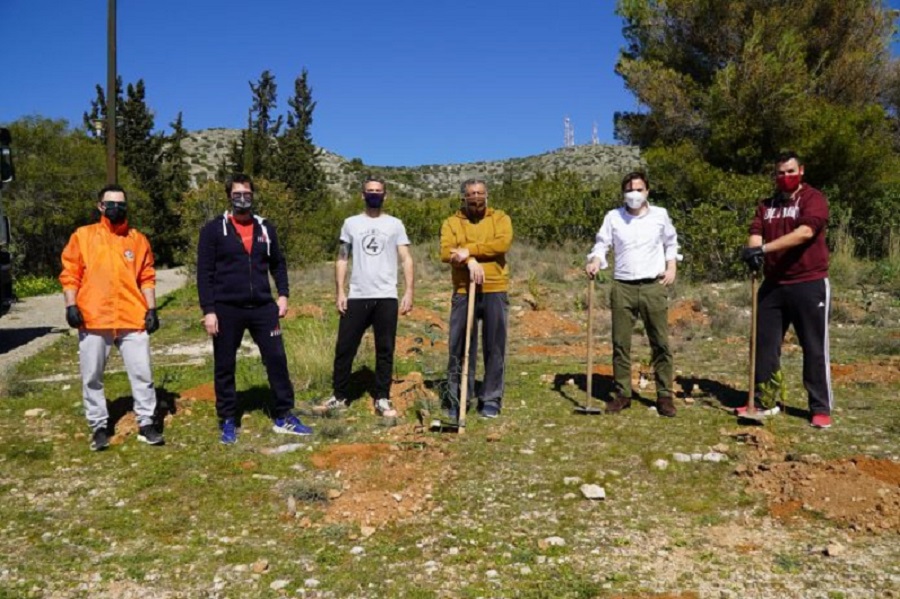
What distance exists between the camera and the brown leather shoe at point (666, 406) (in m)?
5.22

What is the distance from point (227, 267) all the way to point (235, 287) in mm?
149

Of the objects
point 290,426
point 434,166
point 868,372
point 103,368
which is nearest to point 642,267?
point 868,372

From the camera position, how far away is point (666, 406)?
17.2 ft

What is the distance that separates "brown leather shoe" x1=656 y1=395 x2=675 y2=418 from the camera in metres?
5.22

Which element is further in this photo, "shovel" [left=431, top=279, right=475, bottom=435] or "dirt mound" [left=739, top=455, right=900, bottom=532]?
"shovel" [left=431, top=279, right=475, bottom=435]

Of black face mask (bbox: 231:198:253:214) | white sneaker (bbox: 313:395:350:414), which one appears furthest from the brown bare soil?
black face mask (bbox: 231:198:253:214)

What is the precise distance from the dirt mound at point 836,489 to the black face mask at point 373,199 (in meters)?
3.10

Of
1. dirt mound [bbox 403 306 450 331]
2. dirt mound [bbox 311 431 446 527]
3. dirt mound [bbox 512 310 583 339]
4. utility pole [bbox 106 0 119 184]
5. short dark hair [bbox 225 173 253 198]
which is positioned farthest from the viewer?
utility pole [bbox 106 0 119 184]

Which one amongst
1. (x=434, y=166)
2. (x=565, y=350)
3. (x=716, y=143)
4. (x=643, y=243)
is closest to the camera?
(x=643, y=243)

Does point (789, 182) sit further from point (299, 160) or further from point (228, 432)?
point (299, 160)

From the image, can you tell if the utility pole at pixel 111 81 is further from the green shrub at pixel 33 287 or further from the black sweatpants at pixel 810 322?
the black sweatpants at pixel 810 322

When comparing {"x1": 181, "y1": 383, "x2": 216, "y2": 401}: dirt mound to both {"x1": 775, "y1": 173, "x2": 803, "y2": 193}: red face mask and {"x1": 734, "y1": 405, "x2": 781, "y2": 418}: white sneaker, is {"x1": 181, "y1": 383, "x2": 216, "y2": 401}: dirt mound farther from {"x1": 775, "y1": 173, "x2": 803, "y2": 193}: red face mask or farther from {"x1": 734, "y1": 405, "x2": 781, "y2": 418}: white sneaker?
{"x1": 775, "y1": 173, "x2": 803, "y2": 193}: red face mask

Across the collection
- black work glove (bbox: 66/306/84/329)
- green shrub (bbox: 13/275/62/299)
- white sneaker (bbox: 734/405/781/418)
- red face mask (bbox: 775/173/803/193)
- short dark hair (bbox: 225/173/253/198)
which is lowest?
white sneaker (bbox: 734/405/781/418)

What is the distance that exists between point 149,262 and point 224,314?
0.70 metres
